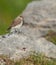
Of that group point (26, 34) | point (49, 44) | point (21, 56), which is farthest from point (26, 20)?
point (21, 56)

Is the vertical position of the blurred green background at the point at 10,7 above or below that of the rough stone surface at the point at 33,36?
below

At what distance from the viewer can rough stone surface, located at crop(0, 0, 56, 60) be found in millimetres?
10641

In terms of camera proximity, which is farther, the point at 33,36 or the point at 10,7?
the point at 10,7

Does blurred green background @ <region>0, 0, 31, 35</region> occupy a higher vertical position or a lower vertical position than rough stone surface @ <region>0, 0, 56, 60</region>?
lower

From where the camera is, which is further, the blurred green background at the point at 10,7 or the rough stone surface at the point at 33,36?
the blurred green background at the point at 10,7

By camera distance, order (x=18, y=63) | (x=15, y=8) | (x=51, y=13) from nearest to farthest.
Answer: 1. (x=18, y=63)
2. (x=51, y=13)
3. (x=15, y=8)

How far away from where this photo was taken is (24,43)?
36.8ft

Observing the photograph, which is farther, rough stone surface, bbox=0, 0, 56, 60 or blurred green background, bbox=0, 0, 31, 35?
blurred green background, bbox=0, 0, 31, 35

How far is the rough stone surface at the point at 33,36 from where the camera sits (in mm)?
10641

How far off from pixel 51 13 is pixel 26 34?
108 inches

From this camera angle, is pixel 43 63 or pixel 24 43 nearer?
pixel 43 63

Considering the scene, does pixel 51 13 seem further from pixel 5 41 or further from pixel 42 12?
pixel 5 41

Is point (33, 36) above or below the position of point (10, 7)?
above

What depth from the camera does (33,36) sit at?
39.9ft
